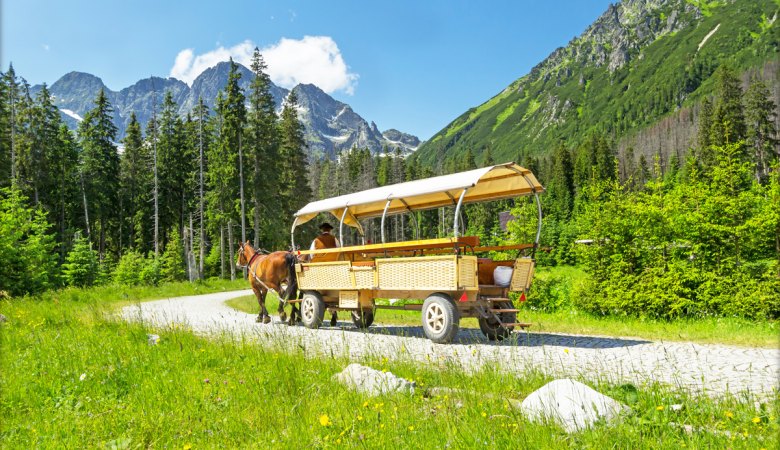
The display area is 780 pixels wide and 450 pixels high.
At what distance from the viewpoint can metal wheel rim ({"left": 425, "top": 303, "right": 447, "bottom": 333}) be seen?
9084mm

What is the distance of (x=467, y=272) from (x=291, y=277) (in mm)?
5999

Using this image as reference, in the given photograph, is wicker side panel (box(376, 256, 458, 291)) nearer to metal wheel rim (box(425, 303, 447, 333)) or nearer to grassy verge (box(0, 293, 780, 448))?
metal wheel rim (box(425, 303, 447, 333))

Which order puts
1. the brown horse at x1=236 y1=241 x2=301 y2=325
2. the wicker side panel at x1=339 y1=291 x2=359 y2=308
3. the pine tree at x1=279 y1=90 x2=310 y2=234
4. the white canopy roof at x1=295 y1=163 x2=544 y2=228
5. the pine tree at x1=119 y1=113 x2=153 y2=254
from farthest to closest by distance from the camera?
the pine tree at x1=119 y1=113 x2=153 y2=254
the pine tree at x1=279 y1=90 x2=310 y2=234
the brown horse at x1=236 y1=241 x2=301 y2=325
the wicker side panel at x1=339 y1=291 x2=359 y2=308
the white canopy roof at x1=295 y1=163 x2=544 y2=228

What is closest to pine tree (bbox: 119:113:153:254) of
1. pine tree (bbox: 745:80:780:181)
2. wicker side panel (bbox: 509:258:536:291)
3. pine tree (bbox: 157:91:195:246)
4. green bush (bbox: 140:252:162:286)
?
pine tree (bbox: 157:91:195:246)

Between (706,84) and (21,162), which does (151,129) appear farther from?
(706,84)

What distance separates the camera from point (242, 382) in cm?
545

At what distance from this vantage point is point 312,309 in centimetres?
1223

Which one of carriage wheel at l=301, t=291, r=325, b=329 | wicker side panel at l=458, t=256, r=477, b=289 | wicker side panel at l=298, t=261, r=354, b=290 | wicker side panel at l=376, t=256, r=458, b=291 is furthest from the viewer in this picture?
carriage wheel at l=301, t=291, r=325, b=329

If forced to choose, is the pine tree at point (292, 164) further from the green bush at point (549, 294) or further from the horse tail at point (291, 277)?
the horse tail at point (291, 277)

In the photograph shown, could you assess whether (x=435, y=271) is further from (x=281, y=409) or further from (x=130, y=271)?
(x=130, y=271)

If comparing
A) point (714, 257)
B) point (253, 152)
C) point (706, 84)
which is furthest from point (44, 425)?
point (706, 84)

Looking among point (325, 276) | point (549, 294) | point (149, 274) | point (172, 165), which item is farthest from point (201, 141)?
point (325, 276)

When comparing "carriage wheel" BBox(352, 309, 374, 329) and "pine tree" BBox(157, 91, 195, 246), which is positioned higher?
"pine tree" BBox(157, 91, 195, 246)

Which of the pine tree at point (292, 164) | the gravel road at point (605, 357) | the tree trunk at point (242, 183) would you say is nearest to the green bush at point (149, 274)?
the tree trunk at point (242, 183)
